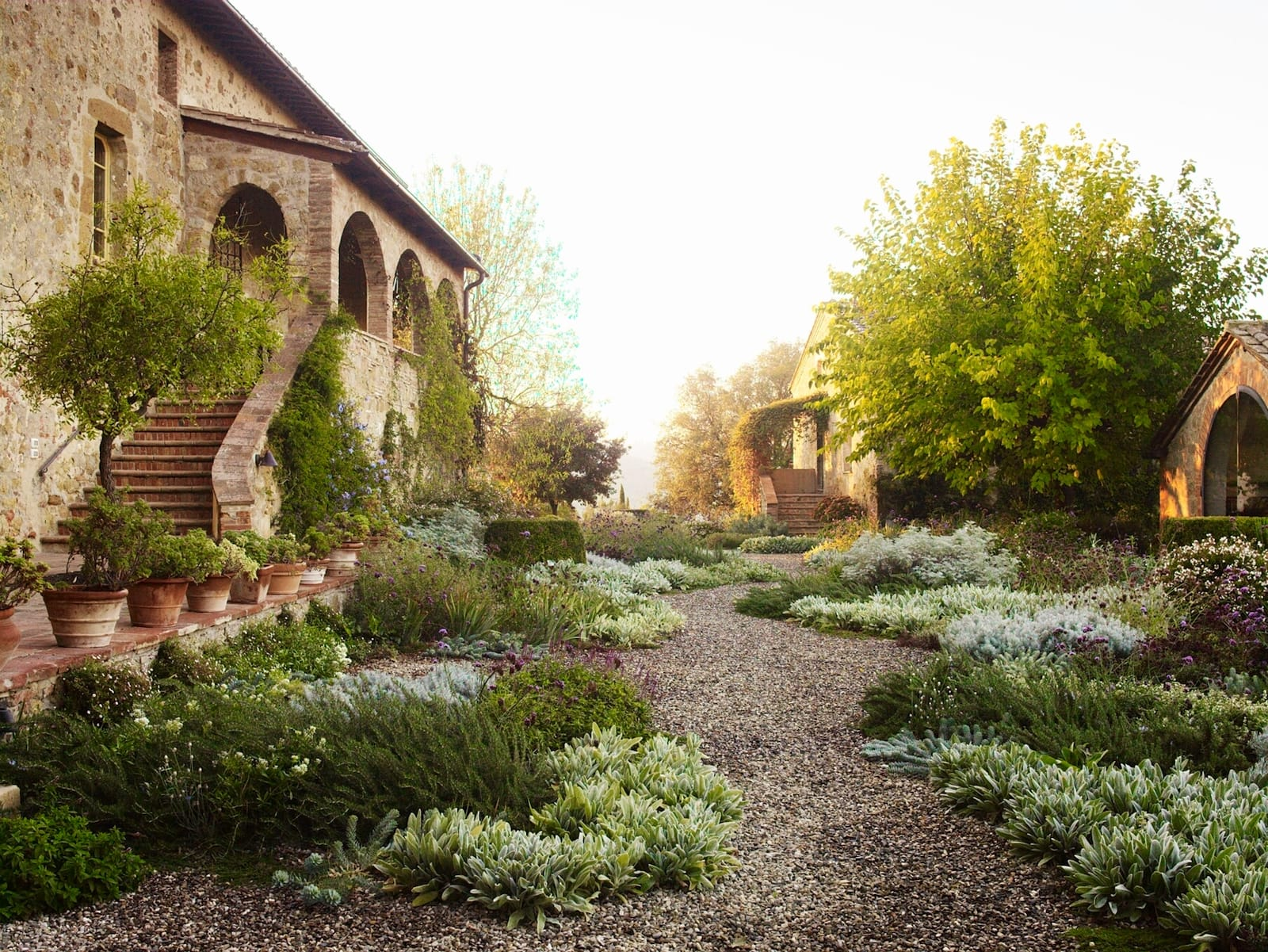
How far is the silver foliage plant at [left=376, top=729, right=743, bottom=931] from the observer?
3201 mm

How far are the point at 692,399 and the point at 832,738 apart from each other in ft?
105

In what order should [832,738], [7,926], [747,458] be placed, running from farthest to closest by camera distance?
1. [747,458]
2. [832,738]
3. [7,926]

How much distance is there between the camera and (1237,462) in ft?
40.8

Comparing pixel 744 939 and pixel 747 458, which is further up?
pixel 747 458

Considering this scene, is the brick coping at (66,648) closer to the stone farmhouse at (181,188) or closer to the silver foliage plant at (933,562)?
the stone farmhouse at (181,188)

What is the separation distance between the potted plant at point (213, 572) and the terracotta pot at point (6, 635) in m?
1.50

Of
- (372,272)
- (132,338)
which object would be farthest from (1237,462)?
(132,338)

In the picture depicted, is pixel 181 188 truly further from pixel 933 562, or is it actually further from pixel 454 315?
pixel 933 562

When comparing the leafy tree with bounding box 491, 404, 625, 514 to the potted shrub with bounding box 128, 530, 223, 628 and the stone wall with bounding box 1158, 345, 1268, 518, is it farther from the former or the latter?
the potted shrub with bounding box 128, 530, 223, 628

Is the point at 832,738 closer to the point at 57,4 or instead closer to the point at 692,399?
the point at 57,4

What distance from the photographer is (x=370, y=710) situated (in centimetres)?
429

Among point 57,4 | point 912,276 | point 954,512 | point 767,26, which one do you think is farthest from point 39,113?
point 954,512

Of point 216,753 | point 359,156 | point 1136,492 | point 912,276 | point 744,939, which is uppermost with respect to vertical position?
point 359,156

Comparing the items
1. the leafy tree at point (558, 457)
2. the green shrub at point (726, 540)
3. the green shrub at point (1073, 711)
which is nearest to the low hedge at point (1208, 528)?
the green shrub at point (1073, 711)
